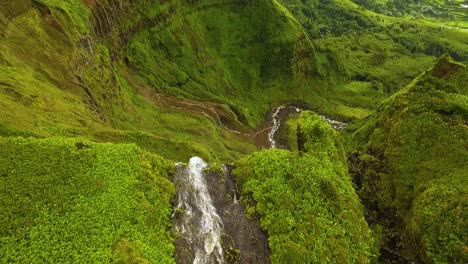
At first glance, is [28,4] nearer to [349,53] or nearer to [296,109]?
[296,109]

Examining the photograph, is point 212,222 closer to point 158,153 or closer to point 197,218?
point 197,218

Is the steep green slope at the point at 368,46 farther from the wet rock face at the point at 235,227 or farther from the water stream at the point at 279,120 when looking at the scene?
the wet rock face at the point at 235,227

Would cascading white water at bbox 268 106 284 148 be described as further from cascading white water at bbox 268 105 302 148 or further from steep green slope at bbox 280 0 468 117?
steep green slope at bbox 280 0 468 117

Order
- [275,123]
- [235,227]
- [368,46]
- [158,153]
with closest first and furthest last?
1. [235,227]
2. [158,153]
3. [275,123]
4. [368,46]

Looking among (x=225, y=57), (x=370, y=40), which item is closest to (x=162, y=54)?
(x=225, y=57)

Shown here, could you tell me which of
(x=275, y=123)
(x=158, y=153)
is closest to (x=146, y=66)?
(x=275, y=123)

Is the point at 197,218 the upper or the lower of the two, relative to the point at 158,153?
upper
